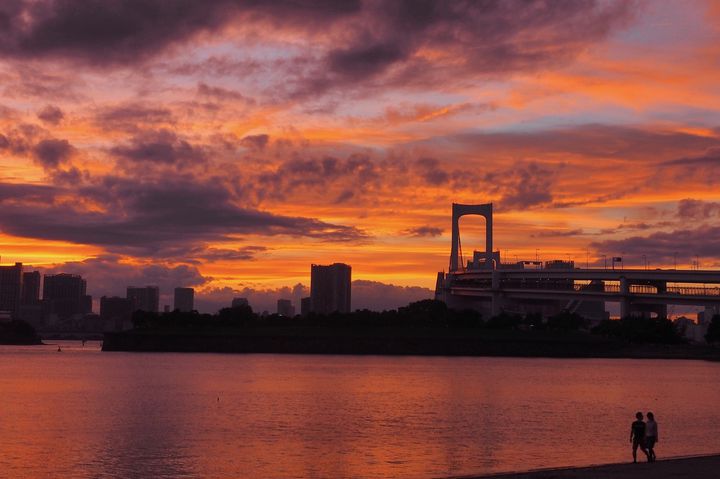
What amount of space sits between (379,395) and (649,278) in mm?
98135

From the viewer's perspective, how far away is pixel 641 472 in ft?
93.9

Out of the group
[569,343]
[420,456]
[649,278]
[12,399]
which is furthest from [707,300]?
[420,456]

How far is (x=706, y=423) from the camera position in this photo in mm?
54812

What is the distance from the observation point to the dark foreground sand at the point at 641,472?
2756 cm

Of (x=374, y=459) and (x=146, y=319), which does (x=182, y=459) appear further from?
(x=146, y=319)

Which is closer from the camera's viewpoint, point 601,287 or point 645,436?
point 645,436

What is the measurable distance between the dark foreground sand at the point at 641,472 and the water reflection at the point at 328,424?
5116 millimetres

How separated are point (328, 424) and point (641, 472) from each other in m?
25.2

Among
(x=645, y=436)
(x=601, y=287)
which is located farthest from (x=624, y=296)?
(x=645, y=436)

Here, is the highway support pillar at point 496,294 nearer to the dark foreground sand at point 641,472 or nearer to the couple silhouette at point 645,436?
the couple silhouette at point 645,436

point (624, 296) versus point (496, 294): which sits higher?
point (496, 294)

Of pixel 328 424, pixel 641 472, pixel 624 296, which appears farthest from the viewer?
pixel 624 296

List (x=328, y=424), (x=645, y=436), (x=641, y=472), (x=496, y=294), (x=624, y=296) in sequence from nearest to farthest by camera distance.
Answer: (x=641, y=472), (x=645, y=436), (x=328, y=424), (x=624, y=296), (x=496, y=294)

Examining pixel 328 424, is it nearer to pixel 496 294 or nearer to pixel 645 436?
pixel 645 436
